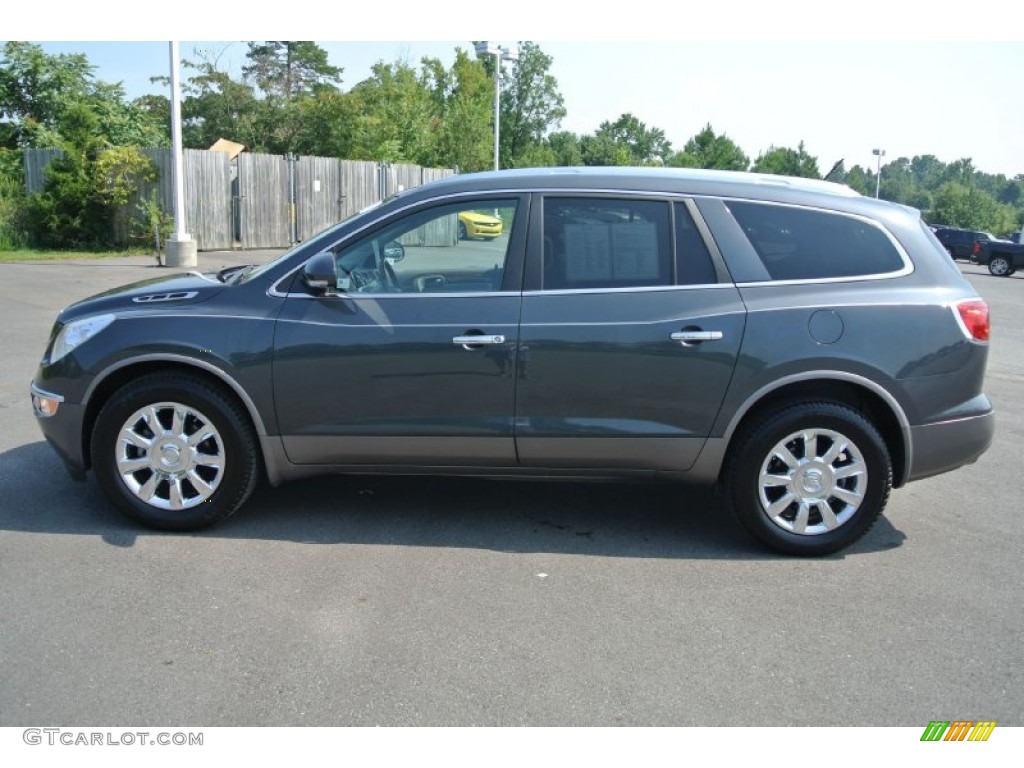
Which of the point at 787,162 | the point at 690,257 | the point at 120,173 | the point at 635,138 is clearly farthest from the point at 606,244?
the point at 635,138

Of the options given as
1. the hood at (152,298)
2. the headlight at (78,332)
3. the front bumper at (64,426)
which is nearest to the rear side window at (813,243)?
the hood at (152,298)

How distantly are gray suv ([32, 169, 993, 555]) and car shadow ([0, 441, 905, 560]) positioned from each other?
0.95ft

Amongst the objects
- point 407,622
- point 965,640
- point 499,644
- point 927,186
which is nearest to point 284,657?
point 407,622

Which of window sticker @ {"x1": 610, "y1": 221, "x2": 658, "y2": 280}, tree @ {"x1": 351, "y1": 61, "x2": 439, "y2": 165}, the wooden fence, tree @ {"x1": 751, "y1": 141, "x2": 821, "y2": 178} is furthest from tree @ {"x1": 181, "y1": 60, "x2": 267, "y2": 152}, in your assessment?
window sticker @ {"x1": 610, "y1": 221, "x2": 658, "y2": 280}

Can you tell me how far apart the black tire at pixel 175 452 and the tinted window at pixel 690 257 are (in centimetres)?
235

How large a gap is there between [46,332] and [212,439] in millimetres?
7342

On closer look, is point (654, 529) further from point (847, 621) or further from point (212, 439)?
point (212, 439)

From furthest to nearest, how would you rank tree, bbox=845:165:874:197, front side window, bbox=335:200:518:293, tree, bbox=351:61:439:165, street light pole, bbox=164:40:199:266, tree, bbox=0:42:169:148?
tree, bbox=845:165:874:197 < tree, bbox=351:61:439:165 < tree, bbox=0:42:169:148 < street light pole, bbox=164:40:199:266 < front side window, bbox=335:200:518:293

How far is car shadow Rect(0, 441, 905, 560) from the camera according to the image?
4867mm

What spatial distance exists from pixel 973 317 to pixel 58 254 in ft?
66.1

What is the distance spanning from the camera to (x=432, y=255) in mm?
4906

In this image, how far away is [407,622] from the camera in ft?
12.9

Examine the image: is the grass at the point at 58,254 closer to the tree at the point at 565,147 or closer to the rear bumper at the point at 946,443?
the rear bumper at the point at 946,443
